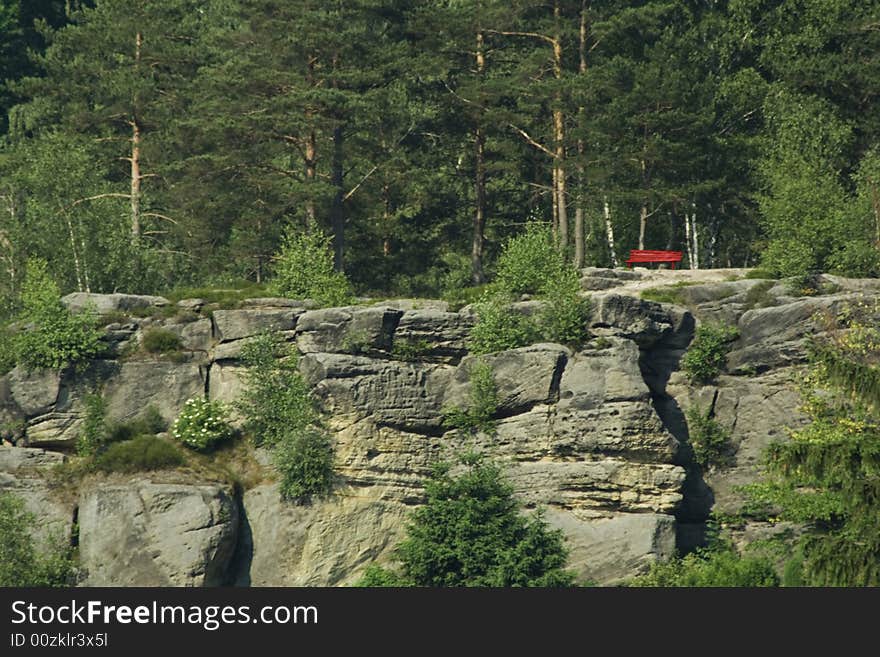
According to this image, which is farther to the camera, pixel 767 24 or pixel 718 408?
pixel 767 24

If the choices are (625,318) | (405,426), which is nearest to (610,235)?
(625,318)

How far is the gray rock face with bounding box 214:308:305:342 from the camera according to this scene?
56031 mm

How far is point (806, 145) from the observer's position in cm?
6831

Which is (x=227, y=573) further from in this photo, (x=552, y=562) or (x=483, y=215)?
(x=483, y=215)

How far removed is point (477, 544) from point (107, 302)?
57.2 ft

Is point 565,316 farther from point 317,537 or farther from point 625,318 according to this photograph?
point 317,537

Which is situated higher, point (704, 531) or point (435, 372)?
point (435, 372)

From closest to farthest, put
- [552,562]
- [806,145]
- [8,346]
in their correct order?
[552,562]
[8,346]
[806,145]

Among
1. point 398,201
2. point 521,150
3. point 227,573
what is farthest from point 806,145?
point 227,573

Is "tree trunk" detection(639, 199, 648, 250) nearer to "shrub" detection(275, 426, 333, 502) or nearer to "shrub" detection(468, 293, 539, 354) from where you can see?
"shrub" detection(468, 293, 539, 354)

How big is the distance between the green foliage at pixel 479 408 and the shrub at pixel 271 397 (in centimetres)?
467

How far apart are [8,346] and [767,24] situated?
126 feet

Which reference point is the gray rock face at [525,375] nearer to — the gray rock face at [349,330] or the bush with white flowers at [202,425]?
the gray rock face at [349,330]

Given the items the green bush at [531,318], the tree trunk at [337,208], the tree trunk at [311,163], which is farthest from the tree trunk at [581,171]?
the tree trunk at [311,163]
